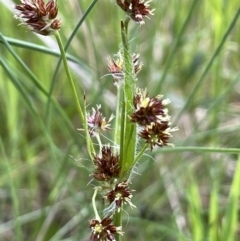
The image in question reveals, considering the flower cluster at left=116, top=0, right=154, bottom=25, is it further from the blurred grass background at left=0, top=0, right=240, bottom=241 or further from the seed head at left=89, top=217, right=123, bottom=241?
the blurred grass background at left=0, top=0, right=240, bottom=241

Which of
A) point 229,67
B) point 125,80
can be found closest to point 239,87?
point 229,67

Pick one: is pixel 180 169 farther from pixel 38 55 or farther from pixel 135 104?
pixel 135 104

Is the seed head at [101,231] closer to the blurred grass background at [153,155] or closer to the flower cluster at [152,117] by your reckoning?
the flower cluster at [152,117]

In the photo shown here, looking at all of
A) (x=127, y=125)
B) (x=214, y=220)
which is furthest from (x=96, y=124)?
(x=214, y=220)

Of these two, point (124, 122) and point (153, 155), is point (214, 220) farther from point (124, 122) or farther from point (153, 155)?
point (124, 122)

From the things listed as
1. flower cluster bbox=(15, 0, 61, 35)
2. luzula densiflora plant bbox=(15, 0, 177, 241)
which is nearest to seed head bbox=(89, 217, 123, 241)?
luzula densiflora plant bbox=(15, 0, 177, 241)

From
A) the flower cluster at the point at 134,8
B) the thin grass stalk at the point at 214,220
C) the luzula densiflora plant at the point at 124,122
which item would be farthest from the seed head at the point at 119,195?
the thin grass stalk at the point at 214,220
